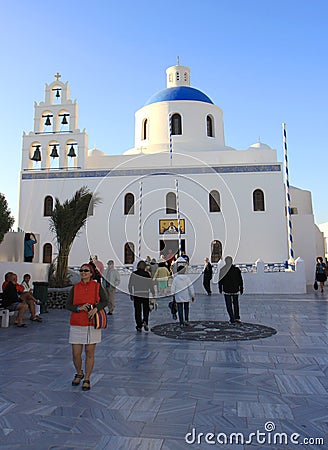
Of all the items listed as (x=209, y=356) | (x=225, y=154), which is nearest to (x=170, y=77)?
(x=225, y=154)

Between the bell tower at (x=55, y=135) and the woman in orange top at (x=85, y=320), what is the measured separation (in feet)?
54.7

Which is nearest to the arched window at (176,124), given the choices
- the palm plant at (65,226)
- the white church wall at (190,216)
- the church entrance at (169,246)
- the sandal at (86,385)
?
the white church wall at (190,216)

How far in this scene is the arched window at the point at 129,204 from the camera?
2031 centimetres

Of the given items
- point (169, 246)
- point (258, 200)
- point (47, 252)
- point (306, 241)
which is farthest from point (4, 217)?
point (306, 241)

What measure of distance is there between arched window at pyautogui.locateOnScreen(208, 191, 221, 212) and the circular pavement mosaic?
13040 millimetres

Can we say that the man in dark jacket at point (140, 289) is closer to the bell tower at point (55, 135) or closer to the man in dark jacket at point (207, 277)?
the man in dark jacket at point (207, 277)

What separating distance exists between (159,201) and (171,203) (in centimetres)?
66

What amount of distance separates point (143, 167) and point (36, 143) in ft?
18.6

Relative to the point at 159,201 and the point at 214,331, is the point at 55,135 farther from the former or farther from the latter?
the point at 214,331

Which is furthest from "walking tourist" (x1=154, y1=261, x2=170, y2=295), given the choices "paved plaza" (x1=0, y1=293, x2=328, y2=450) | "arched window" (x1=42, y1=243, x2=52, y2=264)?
"arched window" (x1=42, y1=243, x2=52, y2=264)

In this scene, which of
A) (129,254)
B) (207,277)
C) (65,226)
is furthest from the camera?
(129,254)

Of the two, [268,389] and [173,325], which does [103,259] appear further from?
[268,389]

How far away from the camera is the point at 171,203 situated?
20.2 m

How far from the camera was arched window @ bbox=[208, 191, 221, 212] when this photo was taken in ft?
65.6
